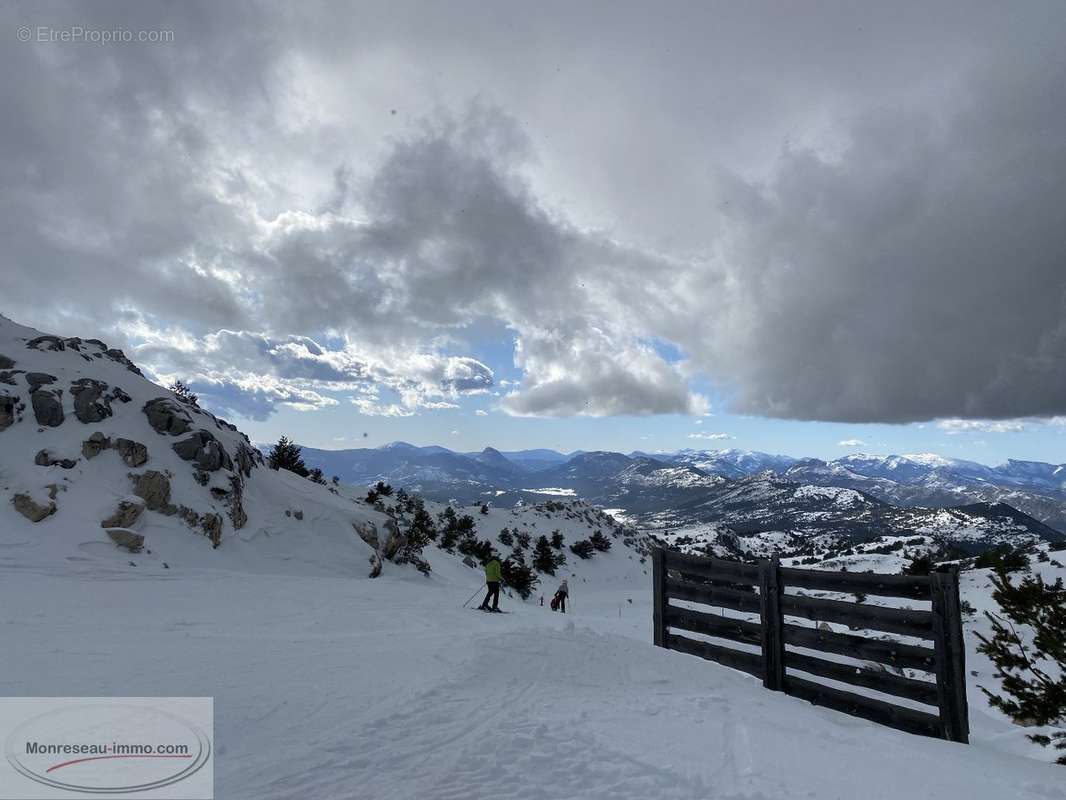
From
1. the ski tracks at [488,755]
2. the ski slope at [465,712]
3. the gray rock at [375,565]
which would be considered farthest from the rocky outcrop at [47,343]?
the ski tracks at [488,755]

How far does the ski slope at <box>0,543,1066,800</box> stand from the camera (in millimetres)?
4535

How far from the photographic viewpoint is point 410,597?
52.4ft

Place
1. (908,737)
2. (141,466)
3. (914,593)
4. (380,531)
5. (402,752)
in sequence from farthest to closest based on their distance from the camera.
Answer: (380,531) → (141,466) → (914,593) → (908,737) → (402,752)

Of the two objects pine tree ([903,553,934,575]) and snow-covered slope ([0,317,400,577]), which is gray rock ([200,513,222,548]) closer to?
snow-covered slope ([0,317,400,577])

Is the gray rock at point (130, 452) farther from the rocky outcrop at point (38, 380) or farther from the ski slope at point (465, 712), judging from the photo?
the ski slope at point (465, 712)

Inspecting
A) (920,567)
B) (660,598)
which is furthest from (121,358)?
(920,567)

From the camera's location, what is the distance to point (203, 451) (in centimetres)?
1970

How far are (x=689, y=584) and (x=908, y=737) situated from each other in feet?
13.1

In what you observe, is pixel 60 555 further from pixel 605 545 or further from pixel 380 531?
pixel 605 545

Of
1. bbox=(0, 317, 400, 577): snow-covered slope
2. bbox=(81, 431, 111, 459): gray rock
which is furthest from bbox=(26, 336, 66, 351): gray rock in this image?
bbox=(81, 431, 111, 459): gray rock

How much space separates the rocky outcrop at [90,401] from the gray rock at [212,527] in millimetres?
5784

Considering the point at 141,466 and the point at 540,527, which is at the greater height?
the point at 141,466

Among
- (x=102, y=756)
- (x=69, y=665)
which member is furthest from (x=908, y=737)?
(x=69, y=665)

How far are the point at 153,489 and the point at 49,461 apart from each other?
294 cm
